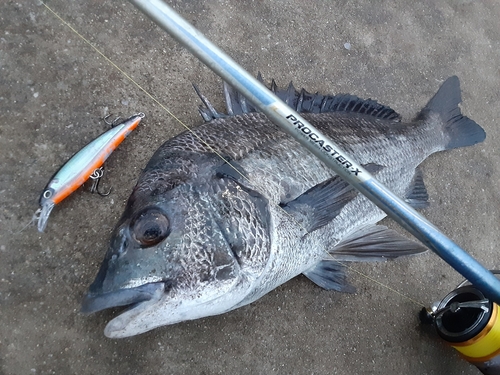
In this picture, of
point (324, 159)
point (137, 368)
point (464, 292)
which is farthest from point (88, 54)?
point (464, 292)

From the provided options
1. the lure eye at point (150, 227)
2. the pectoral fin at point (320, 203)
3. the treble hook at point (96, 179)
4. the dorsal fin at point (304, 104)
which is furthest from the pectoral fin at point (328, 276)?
the treble hook at point (96, 179)

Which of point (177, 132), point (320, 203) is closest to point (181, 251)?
point (320, 203)

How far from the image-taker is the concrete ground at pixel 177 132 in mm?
1742

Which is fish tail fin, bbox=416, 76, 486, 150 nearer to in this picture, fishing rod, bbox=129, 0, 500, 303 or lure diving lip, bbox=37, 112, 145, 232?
fishing rod, bbox=129, 0, 500, 303

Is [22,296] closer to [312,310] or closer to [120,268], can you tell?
[120,268]

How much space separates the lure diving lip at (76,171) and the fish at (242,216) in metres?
0.36

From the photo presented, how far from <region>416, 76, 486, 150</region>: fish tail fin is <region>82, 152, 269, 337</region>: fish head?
1.56m

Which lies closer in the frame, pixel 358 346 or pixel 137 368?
pixel 137 368

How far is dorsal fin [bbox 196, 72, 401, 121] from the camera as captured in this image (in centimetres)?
186

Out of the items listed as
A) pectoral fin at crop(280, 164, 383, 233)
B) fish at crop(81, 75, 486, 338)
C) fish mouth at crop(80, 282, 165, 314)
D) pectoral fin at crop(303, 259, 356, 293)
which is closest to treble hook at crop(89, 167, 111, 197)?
fish at crop(81, 75, 486, 338)

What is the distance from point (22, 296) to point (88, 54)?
120 cm

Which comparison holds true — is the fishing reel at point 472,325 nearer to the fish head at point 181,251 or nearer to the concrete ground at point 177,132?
the concrete ground at point 177,132

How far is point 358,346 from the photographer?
2182 mm

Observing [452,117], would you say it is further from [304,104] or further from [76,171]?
[76,171]
